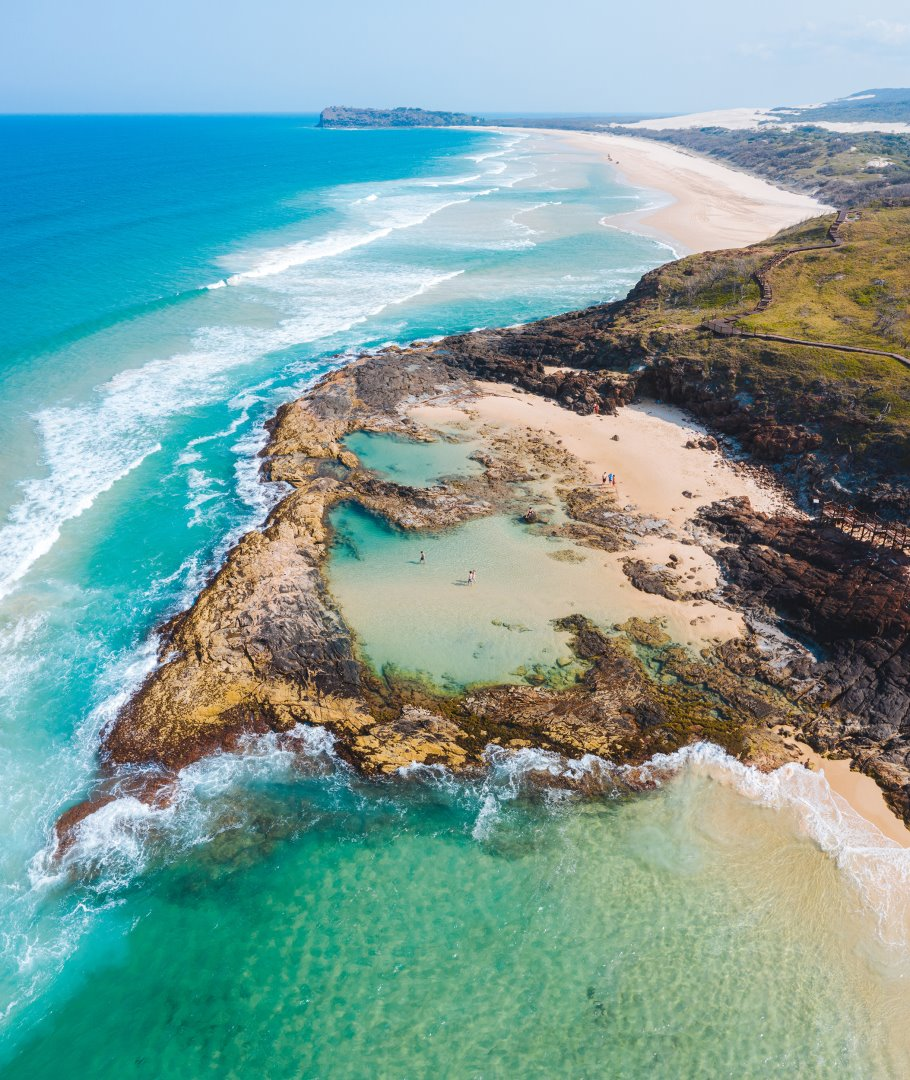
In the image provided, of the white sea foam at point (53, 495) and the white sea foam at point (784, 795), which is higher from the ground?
the white sea foam at point (53, 495)

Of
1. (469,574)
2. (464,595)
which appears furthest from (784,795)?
(469,574)

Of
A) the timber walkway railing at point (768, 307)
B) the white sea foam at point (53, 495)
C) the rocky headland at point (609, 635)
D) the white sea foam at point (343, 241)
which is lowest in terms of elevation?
the rocky headland at point (609, 635)

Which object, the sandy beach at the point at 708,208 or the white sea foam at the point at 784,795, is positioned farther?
the sandy beach at the point at 708,208

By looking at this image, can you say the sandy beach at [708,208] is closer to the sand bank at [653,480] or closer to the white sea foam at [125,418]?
the white sea foam at [125,418]

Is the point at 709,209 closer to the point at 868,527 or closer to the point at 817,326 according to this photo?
the point at 817,326

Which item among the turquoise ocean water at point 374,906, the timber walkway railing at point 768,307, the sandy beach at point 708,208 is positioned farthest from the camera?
the sandy beach at point 708,208

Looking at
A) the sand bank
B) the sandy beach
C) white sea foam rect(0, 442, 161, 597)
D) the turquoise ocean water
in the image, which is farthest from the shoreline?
the turquoise ocean water

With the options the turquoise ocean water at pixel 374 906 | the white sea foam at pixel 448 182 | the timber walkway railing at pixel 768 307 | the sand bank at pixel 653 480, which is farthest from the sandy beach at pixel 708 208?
the turquoise ocean water at pixel 374 906

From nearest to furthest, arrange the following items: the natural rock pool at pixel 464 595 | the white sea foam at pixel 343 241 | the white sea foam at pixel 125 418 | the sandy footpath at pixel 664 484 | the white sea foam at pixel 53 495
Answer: the sandy footpath at pixel 664 484
the natural rock pool at pixel 464 595
the white sea foam at pixel 53 495
the white sea foam at pixel 125 418
the white sea foam at pixel 343 241

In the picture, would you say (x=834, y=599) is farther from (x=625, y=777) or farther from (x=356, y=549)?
(x=356, y=549)
